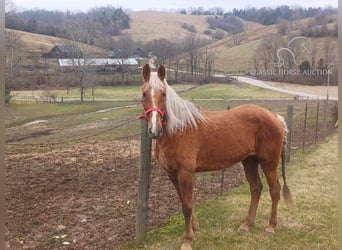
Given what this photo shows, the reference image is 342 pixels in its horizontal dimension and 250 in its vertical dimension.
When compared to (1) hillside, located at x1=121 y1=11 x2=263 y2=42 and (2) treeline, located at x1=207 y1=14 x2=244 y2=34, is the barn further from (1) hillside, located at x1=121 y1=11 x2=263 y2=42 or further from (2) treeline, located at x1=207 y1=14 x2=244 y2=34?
(2) treeline, located at x1=207 y1=14 x2=244 y2=34

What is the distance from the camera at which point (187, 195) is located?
3457 mm

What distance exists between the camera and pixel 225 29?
210 feet

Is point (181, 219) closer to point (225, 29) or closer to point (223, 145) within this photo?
point (223, 145)

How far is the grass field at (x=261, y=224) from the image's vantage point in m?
3.71

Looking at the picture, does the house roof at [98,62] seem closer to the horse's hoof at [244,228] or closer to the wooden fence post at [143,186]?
the wooden fence post at [143,186]

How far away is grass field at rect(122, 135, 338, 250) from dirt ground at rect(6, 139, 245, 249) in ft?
1.05

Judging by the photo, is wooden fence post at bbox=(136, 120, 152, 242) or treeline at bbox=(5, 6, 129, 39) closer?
wooden fence post at bbox=(136, 120, 152, 242)

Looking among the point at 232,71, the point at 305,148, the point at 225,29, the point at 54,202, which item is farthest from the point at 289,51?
the point at 225,29

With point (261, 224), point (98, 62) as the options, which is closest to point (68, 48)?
point (98, 62)

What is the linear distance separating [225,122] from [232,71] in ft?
101

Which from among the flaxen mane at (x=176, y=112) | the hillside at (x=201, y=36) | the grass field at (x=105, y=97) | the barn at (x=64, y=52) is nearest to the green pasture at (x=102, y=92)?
the grass field at (x=105, y=97)

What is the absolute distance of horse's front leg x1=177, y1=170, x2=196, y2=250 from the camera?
341cm

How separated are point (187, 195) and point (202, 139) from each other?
53 cm

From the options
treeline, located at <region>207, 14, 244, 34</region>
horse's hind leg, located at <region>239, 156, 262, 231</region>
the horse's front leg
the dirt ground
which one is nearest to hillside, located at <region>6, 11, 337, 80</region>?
treeline, located at <region>207, 14, 244, 34</region>
